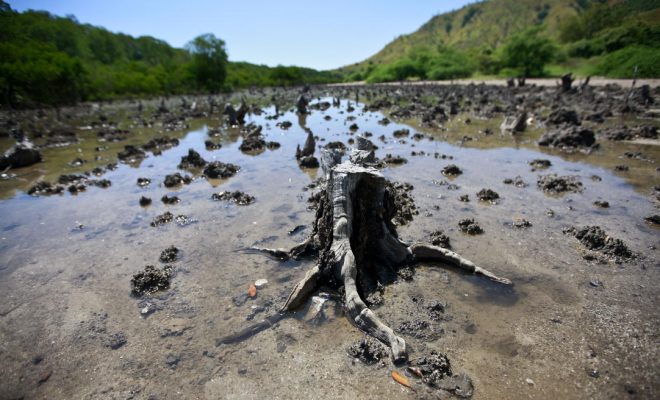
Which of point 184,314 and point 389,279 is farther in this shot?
point 389,279

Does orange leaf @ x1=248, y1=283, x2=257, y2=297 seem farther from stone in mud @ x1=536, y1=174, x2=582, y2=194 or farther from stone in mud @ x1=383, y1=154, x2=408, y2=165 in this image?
stone in mud @ x1=383, y1=154, x2=408, y2=165

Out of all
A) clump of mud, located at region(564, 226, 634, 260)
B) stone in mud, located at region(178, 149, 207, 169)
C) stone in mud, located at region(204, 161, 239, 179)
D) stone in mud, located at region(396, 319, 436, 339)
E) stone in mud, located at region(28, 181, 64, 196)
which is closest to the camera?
stone in mud, located at region(396, 319, 436, 339)

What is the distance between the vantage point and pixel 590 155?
1556cm

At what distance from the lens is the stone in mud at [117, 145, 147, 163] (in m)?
18.9

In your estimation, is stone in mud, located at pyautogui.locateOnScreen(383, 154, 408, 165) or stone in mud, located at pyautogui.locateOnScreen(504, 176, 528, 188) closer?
stone in mud, located at pyautogui.locateOnScreen(504, 176, 528, 188)

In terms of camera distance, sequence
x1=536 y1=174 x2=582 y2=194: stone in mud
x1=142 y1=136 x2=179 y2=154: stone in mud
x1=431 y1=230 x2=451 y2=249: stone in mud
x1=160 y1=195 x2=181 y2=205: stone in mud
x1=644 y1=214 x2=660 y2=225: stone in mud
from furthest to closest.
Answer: x1=142 y1=136 x2=179 y2=154: stone in mud
x1=160 y1=195 x2=181 y2=205: stone in mud
x1=536 y1=174 x2=582 y2=194: stone in mud
x1=644 y1=214 x2=660 y2=225: stone in mud
x1=431 y1=230 x2=451 y2=249: stone in mud

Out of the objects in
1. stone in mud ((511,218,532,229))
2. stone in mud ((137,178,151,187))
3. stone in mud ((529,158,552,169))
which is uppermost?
stone in mud ((137,178,151,187))

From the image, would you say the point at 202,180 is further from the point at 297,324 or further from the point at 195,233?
the point at 297,324

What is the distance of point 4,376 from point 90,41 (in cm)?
11743

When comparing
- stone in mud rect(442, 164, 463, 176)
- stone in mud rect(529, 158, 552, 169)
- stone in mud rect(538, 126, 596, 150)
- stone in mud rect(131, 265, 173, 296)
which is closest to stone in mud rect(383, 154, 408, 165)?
stone in mud rect(442, 164, 463, 176)

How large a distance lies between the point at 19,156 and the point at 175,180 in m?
11.0

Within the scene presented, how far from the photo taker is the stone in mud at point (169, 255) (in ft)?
26.6

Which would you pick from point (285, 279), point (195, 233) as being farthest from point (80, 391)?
point (195, 233)

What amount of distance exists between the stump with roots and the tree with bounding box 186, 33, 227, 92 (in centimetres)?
8259
